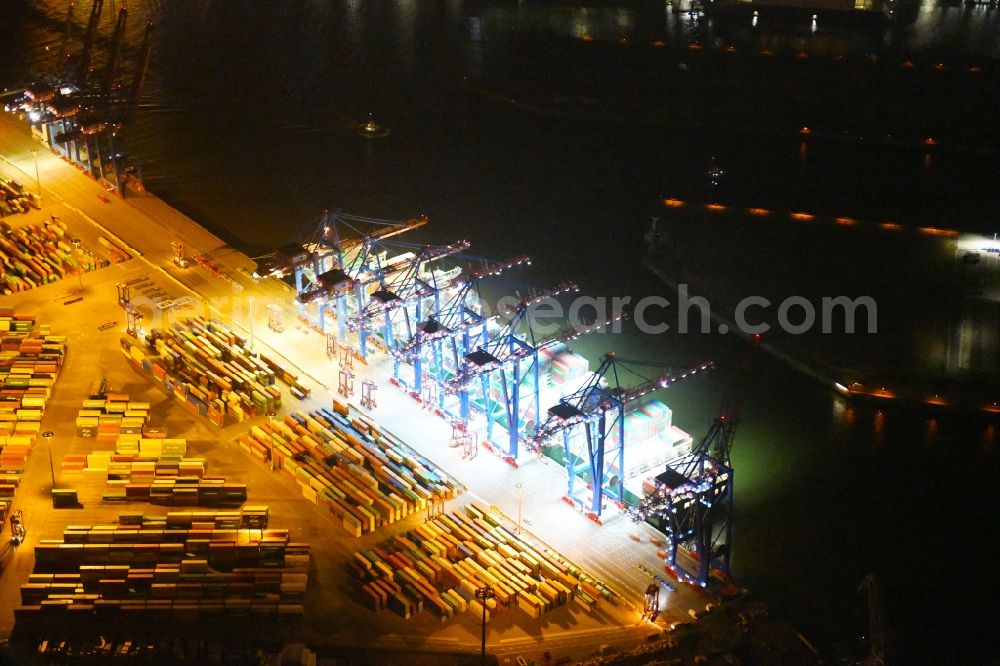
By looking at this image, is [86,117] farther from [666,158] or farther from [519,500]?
[519,500]

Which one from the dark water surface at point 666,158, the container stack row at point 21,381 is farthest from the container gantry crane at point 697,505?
the container stack row at point 21,381

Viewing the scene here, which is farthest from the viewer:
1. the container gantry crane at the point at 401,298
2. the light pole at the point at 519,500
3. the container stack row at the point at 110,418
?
the container gantry crane at the point at 401,298

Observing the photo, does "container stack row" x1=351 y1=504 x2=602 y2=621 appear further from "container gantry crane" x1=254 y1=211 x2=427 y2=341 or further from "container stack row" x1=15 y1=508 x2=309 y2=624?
"container gantry crane" x1=254 y1=211 x2=427 y2=341

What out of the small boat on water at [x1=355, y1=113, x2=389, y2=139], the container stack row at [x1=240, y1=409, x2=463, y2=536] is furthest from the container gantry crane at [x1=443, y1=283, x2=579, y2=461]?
the small boat on water at [x1=355, y1=113, x2=389, y2=139]

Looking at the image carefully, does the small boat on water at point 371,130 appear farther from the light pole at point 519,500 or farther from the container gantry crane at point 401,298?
the light pole at point 519,500

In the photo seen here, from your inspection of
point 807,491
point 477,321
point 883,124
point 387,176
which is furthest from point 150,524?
point 883,124

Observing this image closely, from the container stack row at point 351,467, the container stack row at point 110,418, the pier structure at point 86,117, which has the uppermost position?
the pier structure at point 86,117
